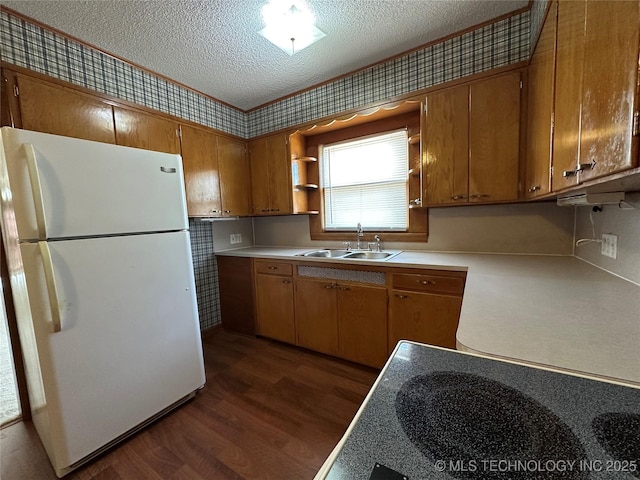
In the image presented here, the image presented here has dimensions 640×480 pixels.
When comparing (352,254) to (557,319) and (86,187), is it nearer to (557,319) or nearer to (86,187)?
(557,319)

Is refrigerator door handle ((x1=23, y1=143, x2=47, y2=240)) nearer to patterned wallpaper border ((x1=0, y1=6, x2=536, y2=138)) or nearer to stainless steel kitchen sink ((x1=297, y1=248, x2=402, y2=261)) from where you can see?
patterned wallpaper border ((x1=0, y1=6, x2=536, y2=138))

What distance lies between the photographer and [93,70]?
185 cm

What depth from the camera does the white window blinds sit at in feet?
8.03

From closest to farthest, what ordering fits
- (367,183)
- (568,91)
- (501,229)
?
(568,91) → (501,229) → (367,183)

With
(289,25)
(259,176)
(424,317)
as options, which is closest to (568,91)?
(424,317)

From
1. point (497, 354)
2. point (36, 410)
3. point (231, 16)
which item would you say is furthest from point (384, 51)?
point (36, 410)

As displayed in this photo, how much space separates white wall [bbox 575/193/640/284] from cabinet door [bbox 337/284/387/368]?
120 centimetres

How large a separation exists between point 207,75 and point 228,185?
0.98 metres

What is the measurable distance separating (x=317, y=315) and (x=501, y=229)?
1.62 metres

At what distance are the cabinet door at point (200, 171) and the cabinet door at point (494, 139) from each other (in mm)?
2237

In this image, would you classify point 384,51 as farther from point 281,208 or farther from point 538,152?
point 281,208

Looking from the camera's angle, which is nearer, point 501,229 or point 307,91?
point 501,229

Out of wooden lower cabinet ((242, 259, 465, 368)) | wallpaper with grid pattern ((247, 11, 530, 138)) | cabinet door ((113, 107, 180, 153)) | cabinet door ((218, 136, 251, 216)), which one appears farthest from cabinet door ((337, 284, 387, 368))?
cabinet door ((113, 107, 180, 153))

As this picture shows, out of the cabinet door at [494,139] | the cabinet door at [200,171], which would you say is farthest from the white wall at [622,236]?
the cabinet door at [200,171]
